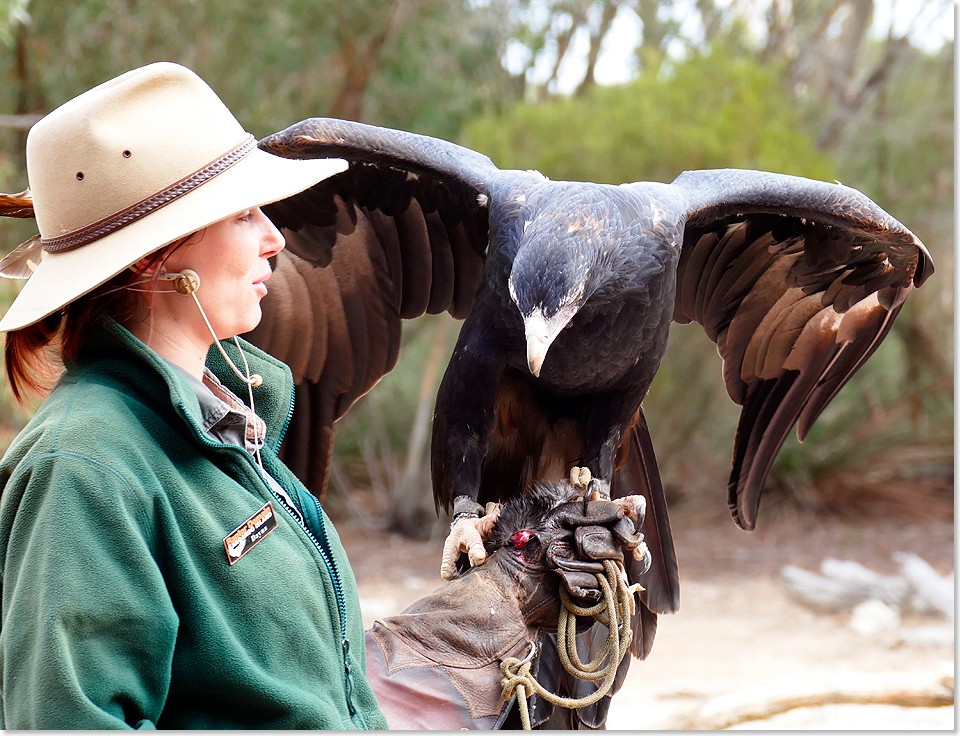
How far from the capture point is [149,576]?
1.07 metres

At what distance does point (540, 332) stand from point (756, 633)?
534 centimetres

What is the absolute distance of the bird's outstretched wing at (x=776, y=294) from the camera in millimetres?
2775

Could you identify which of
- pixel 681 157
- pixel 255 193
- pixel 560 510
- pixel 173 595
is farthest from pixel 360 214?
pixel 681 157

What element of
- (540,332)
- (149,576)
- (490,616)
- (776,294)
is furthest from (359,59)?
(149,576)

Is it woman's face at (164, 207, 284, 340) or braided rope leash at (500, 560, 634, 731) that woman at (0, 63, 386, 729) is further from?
braided rope leash at (500, 560, 634, 731)

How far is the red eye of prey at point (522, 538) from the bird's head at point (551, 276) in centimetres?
39

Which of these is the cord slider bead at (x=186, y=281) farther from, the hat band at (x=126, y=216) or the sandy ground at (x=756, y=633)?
the sandy ground at (x=756, y=633)

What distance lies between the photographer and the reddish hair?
1236mm

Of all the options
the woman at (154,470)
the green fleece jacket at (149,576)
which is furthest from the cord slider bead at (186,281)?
the green fleece jacket at (149,576)

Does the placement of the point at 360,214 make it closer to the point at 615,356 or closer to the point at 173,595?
the point at 615,356

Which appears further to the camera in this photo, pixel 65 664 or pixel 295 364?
pixel 295 364

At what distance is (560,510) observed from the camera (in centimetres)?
217

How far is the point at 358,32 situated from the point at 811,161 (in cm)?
360

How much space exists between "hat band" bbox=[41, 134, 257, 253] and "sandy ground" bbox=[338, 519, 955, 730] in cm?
328
